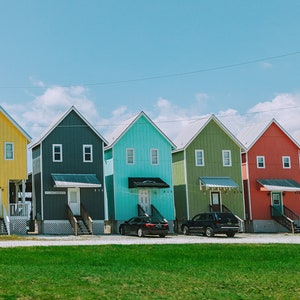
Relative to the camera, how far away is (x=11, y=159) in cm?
4191

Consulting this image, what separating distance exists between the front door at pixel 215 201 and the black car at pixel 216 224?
8.28 m

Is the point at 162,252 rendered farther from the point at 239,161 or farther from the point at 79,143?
the point at 239,161

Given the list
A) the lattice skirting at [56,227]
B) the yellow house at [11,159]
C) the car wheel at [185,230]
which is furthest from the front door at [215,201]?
the yellow house at [11,159]

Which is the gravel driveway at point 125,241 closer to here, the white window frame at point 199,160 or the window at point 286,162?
the white window frame at point 199,160

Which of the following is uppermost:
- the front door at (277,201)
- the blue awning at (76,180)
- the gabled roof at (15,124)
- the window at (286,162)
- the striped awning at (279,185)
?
the gabled roof at (15,124)

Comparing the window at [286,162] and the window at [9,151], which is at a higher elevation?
the window at [9,151]

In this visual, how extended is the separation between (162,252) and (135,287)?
30.8 ft

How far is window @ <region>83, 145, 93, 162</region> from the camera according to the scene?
147 ft

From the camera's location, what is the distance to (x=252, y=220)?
49.7 m

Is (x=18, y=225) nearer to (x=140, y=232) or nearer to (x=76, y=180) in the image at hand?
(x=76, y=180)

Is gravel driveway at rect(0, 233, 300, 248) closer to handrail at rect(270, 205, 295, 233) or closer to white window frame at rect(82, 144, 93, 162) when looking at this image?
white window frame at rect(82, 144, 93, 162)

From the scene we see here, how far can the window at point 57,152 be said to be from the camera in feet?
145

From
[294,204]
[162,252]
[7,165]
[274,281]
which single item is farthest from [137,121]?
[274,281]

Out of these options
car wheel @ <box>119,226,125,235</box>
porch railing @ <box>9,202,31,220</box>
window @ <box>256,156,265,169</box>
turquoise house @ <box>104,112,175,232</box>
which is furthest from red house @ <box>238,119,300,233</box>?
porch railing @ <box>9,202,31,220</box>
